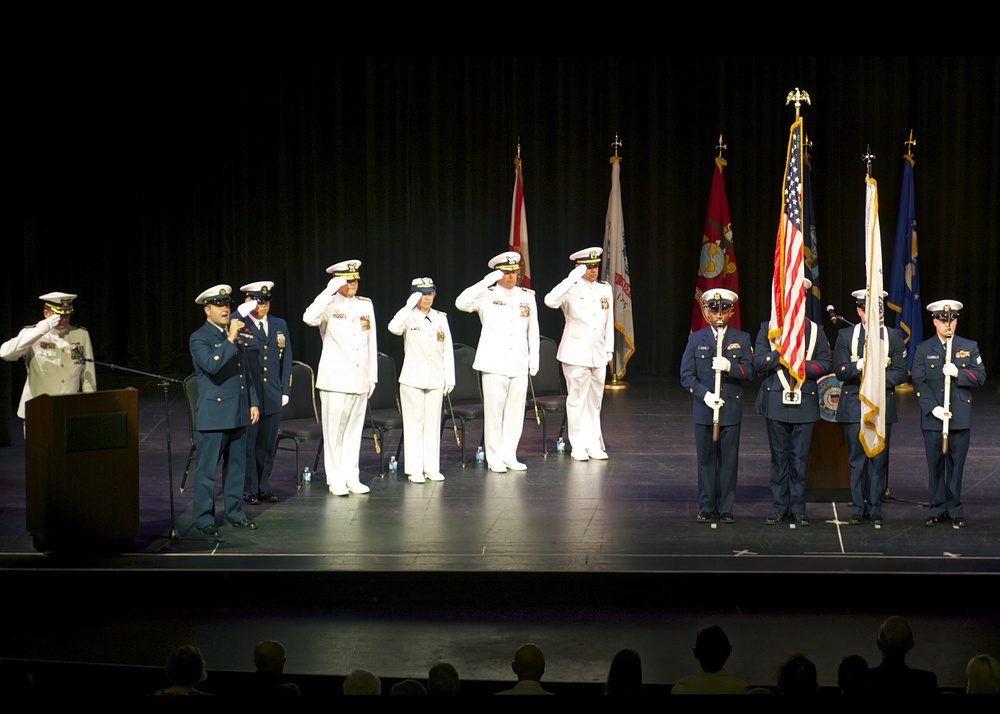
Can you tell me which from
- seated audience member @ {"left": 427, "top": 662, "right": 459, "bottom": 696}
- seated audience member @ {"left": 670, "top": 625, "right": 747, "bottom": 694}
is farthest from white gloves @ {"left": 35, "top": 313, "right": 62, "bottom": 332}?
seated audience member @ {"left": 670, "top": 625, "right": 747, "bottom": 694}

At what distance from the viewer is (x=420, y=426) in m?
8.97

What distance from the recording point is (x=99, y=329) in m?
14.6

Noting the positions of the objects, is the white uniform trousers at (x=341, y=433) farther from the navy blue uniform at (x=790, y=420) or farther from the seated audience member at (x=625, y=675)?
the seated audience member at (x=625, y=675)

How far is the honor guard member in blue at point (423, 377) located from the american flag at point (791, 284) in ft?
7.67

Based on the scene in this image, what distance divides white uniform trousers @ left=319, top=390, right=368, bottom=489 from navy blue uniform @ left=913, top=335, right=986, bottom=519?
365 centimetres

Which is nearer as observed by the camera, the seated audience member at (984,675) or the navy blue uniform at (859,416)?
the seated audience member at (984,675)

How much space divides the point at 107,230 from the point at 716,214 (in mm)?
6963

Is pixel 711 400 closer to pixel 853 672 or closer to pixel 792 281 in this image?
pixel 792 281

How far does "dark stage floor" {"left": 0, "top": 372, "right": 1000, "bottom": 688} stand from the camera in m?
6.04

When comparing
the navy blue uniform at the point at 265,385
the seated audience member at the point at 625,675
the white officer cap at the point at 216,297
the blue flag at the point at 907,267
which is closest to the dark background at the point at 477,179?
the blue flag at the point at 907,267

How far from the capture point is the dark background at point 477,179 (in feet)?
46.8

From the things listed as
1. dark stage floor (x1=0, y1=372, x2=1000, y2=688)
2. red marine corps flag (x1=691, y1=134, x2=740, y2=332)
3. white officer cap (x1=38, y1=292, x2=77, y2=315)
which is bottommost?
dark stage floor (x1=0, y1=372, x2=1000, y2=688)

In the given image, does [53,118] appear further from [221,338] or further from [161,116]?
[221,338]

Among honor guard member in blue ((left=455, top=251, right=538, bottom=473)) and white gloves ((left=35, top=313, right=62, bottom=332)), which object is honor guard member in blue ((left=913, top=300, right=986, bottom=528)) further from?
white gloves ((left=35, top=313, right=62, bottom=332))
